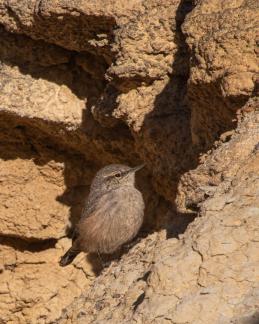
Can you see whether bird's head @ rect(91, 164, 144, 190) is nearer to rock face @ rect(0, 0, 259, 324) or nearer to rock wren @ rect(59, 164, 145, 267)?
rock wren @ rect(59, 164, 145, 267)

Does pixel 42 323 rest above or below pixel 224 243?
below

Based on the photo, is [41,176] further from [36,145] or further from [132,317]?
[132,317]

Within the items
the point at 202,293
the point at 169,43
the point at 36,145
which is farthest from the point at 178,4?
the point at 202,293

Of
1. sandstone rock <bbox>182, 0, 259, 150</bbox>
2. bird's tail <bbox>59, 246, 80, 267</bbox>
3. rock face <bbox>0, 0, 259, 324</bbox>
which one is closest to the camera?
rock face <bbox>0, 0, 259, 324</bbox>

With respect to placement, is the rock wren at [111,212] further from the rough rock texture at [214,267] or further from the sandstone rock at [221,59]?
the rough rock texture at [214,267]

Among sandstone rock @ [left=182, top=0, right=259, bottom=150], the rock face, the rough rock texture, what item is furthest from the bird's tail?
the rough rock texture

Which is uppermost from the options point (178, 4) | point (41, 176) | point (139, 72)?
point (178, 4)
